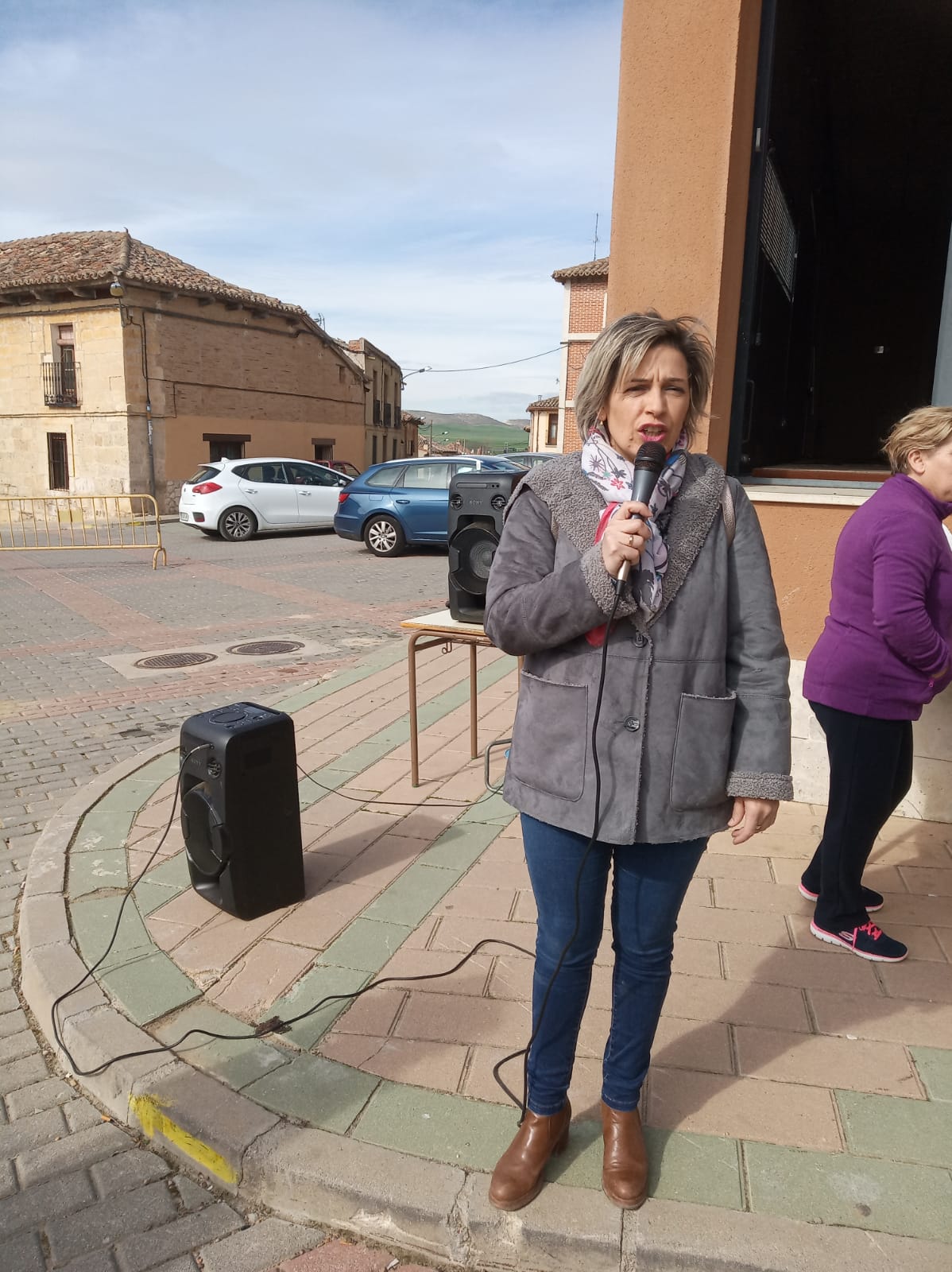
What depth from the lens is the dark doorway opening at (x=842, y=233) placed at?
187 inches

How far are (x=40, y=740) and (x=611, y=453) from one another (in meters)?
5.07

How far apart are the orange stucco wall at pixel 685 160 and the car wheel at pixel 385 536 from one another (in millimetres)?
10896

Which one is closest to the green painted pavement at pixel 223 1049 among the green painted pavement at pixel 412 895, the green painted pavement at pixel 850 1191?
the green painted pavement at pixel 412 895

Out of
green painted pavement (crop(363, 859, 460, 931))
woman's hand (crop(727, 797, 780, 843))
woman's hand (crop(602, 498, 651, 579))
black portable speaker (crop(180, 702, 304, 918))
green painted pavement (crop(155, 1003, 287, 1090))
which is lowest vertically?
green painted pavement (crop(155, 1003, 287, 1090))

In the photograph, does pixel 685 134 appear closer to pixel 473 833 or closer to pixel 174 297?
pixel 473 833

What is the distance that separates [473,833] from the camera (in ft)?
13.2

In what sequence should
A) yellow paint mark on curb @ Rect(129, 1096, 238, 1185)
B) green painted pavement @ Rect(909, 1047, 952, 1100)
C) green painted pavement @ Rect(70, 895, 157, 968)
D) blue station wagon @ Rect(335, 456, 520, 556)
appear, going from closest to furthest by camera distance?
yellow paint mark on curb @ Rect(129, 1096, 238, 1185), green painted pavement @ Rect(909, 1047, 952, 1100), green painted pavement @ Rect(70, 895, 157, 968), blue station wagon @ Rect(335, 456, 520, 556)

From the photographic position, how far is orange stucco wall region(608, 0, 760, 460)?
3982 millimetres

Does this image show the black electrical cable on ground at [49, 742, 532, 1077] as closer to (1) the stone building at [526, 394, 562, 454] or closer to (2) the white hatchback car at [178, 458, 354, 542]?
(2) the white hatchback car at [178, 458, 354, 542]

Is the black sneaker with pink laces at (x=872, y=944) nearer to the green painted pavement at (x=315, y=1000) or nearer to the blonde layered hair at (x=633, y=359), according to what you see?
the green painted pavement at (x=315, y=1000)

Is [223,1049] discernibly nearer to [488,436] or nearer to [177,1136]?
[177,1136]

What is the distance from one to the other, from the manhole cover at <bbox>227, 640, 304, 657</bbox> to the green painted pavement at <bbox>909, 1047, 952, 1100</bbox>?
21.4 ft

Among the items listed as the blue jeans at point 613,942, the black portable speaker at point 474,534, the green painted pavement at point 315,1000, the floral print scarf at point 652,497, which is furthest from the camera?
the black portable speaker at point 474,534

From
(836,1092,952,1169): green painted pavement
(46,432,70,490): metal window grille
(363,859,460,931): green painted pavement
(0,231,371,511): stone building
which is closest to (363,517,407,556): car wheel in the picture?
(363,859,460,931): green painted pavement
